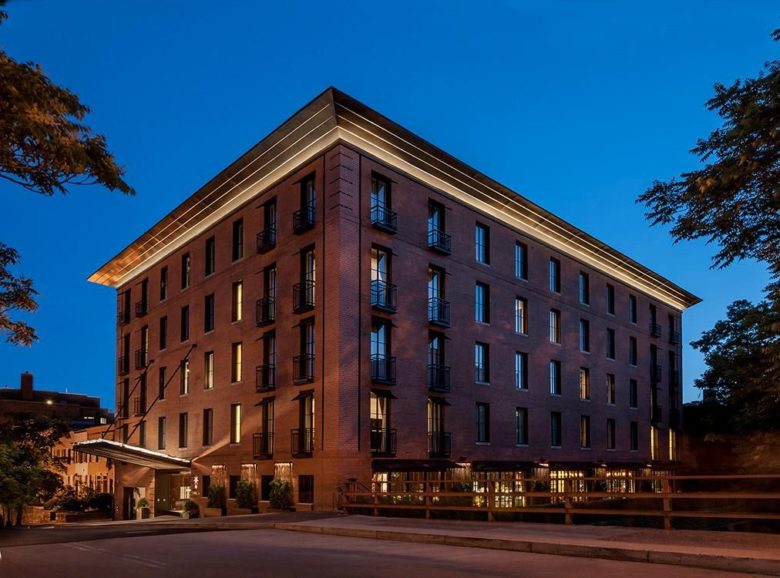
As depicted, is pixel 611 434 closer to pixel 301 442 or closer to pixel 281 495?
pixel 301 442

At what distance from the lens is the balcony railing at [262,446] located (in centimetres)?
3262

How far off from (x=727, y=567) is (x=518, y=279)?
97.9 ft

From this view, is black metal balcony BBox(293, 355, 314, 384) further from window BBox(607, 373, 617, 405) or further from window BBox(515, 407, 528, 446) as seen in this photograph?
window BBox(607, 373, 617, 405)

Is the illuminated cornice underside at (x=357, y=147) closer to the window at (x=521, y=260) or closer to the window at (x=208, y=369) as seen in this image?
the window at (x=521, y=260)

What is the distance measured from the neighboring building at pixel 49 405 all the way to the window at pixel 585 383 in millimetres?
55483

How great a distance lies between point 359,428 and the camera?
29.6 meters

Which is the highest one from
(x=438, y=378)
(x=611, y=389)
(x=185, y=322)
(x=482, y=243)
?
(x=482, y=243)

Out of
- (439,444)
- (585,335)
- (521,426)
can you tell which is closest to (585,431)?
(585,335)

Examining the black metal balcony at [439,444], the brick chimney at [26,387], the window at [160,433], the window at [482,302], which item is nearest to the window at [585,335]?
the window at [482,302]

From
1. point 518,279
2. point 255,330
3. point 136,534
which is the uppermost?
point 518,279

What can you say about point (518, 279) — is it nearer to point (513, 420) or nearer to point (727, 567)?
point (513, 420)

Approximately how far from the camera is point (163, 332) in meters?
46.0

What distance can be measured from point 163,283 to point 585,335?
85.6 feet

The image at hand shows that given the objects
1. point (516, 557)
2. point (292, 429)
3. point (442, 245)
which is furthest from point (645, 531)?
point (442, 245)
